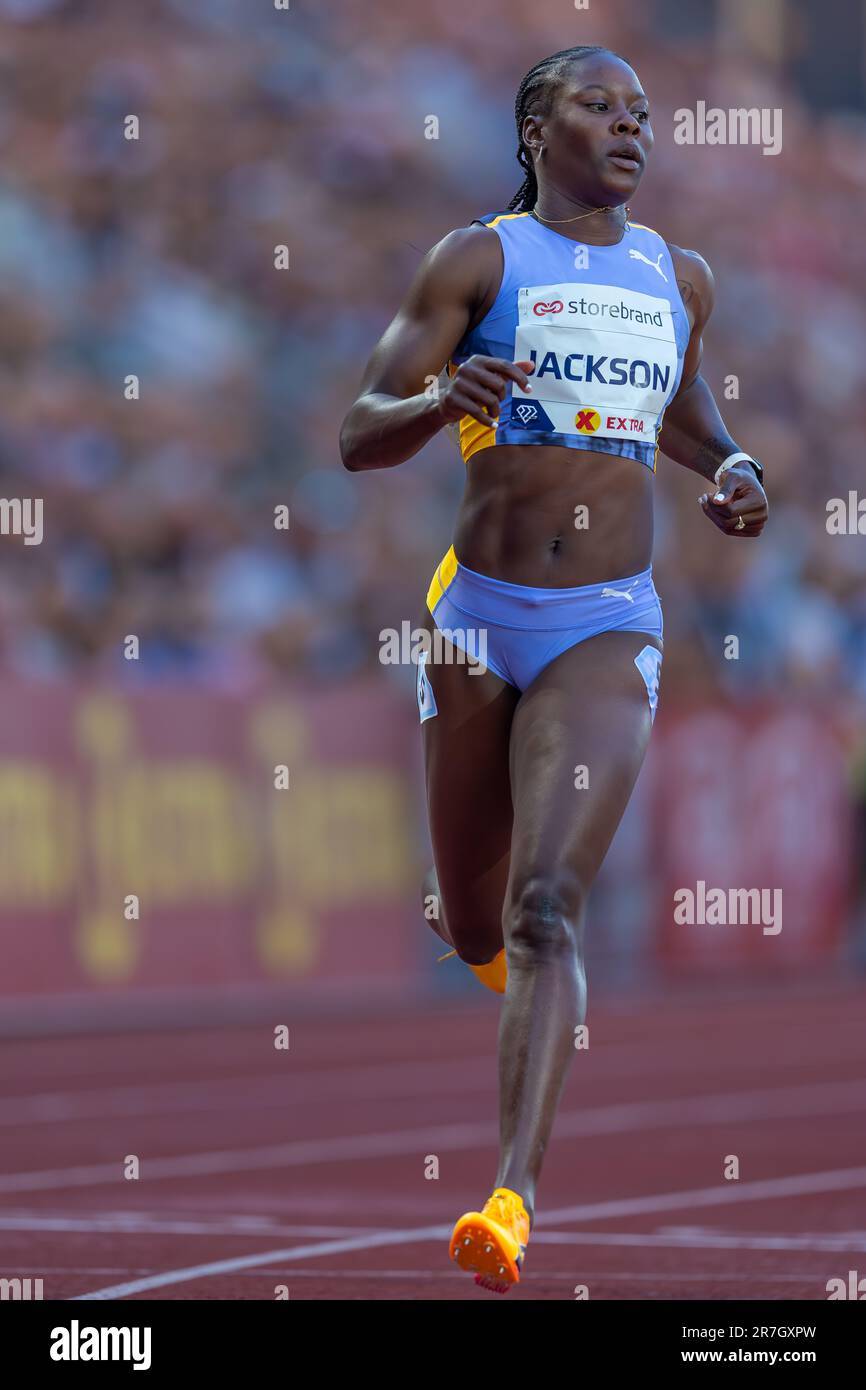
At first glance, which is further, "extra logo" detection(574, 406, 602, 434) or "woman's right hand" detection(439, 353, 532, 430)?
"extra logo" detection(574, 406, 602, 434)

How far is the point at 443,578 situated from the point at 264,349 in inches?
494

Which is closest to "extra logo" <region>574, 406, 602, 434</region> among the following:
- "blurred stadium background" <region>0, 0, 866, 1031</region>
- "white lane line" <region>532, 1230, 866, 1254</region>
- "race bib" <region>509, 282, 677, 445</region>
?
"race bib" <region>509, 282, 677, 445</region>

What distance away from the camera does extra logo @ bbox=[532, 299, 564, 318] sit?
5250 mm

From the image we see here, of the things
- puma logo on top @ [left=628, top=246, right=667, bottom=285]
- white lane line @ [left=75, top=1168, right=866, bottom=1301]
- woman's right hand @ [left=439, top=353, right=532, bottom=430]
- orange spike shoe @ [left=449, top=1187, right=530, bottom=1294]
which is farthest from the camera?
white lane line @ [left=75, top=1168, right=866, bottom=1301]

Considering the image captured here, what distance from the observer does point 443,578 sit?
5562 mm

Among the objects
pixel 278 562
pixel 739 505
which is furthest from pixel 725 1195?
pixel 278 562

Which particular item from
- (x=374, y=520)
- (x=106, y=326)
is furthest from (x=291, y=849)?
(x=106, y=326)

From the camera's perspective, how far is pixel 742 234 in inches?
942

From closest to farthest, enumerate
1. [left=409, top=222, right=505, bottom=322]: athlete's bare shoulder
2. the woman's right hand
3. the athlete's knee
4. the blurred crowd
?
the woman's right hand
the athlete's knee
[left=409, top=222, right=505, bottom=322]: athlete's bare shoulder
the blurred crowd

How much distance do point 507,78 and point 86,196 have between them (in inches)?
272

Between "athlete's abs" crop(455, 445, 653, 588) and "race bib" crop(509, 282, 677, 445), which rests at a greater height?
"race bib" crop(509, 282, 677, 445)

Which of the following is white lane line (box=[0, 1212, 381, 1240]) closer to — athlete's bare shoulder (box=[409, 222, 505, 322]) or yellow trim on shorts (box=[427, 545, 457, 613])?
yellow trim on shorts (box=[427, 545, 457, 613])

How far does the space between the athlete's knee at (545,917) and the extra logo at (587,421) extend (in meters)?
1.03

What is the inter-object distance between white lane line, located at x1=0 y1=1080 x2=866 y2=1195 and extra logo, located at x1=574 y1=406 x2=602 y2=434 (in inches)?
158
